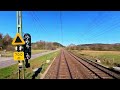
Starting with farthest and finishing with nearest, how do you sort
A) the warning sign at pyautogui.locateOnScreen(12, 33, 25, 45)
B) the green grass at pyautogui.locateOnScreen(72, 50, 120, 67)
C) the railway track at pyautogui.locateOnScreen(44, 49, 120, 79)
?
the green grass at pyautogui.locateOnScreen(72, 50, 120, 67), the railway track at pyautogui.locateOnScreen(44, 49, 120, 79), the warning sign at pyautogui.locateOnScreen(12, 33, 25, 45)

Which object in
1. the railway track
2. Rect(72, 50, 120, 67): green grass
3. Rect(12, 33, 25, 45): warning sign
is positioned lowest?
the railway track

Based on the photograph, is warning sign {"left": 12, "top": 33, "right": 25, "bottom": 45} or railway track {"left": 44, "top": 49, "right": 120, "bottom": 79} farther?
railway track {"left": 44, "top": 49, "right": 120, "bottom": 79}

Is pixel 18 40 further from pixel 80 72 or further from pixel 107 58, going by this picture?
pixel 107 58

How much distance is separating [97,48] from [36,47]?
53.8m

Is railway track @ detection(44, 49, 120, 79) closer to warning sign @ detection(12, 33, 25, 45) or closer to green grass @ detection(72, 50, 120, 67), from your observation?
green grass @ detection(72, 50, 120, 67)

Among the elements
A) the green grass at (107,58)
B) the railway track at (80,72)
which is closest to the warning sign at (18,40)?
the railway track at (80,72)

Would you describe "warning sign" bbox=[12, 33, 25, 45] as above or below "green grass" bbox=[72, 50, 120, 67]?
above

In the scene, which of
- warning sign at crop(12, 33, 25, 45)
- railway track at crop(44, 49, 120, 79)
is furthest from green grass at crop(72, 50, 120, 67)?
warning sign at crop(12, 33, 25, 45)

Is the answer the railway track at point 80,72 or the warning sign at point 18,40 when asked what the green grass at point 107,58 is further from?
the warning sign at point 18,40

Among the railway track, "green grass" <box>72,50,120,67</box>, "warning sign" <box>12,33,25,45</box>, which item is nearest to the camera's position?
"warning sign" <box>12,33,25,45</box>
